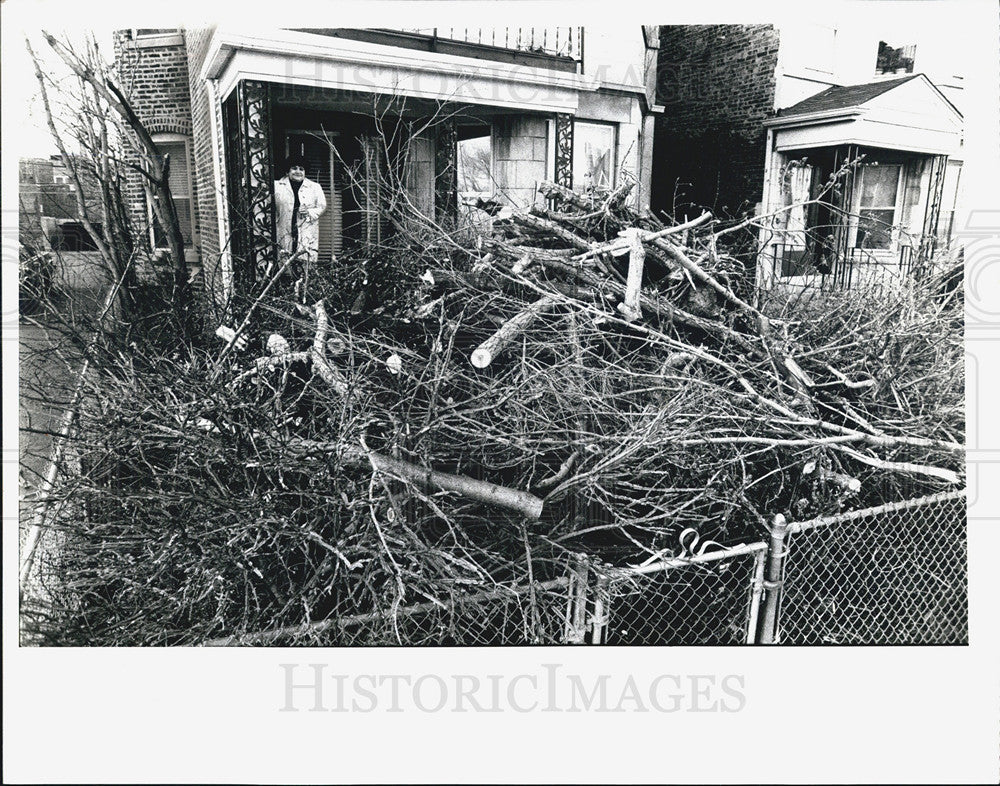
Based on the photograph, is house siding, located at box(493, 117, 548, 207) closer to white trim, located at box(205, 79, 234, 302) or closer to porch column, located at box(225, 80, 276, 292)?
porch column, located at box(225, 80, 276, 292)

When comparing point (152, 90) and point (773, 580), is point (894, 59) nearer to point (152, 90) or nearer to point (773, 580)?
point (773, 580)

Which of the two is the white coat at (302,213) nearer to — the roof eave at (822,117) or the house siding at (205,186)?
the house siding at (205,186)

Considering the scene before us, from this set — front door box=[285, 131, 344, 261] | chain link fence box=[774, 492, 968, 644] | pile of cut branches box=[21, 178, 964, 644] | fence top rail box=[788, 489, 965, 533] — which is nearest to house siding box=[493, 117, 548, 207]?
pile of cut branches box=[21, 178, 964, 644]

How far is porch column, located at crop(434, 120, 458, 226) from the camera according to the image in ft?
12.9

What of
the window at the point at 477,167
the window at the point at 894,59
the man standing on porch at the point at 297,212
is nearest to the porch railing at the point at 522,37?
the window at the point at 477,167

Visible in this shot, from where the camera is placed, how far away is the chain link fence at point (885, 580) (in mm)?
3268

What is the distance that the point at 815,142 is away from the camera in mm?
4199

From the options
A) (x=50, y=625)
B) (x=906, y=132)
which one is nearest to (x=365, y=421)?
(x=50, y=625)

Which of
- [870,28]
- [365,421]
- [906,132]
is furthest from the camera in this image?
[906,132]

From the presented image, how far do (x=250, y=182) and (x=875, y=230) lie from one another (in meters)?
3.38

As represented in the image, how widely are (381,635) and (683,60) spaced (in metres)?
3.32

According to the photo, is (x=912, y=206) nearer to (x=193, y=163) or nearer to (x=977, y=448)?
(x=977, y=448)

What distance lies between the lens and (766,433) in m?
3.39

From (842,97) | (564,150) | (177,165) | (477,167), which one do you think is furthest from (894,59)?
(177,165)
